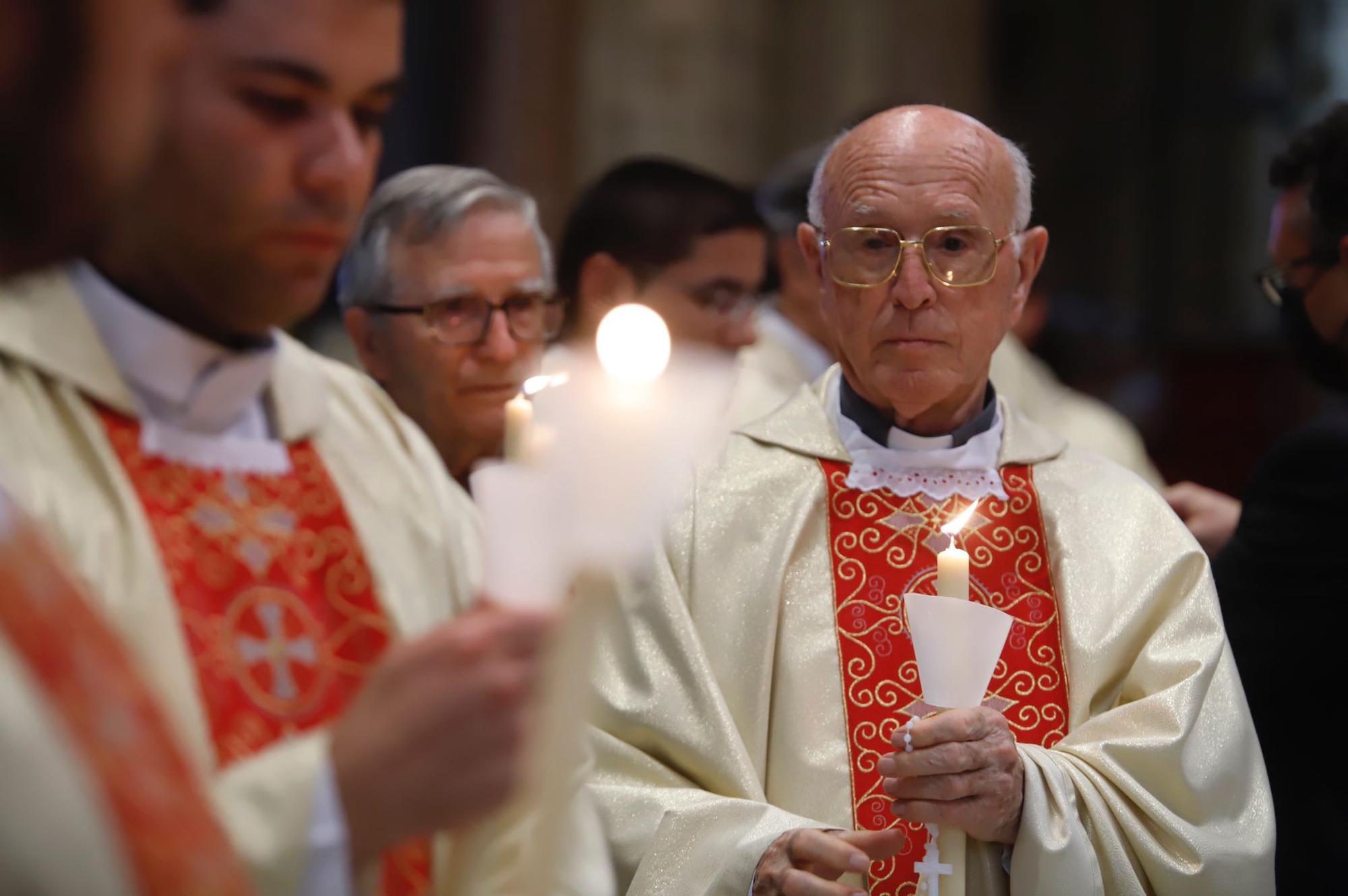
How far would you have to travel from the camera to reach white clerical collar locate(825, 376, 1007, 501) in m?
3.41

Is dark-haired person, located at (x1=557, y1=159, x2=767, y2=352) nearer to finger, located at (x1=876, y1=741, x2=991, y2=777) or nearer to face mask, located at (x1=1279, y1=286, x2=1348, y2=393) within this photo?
face mask, located at (x1=1279, y1=286, x2=1348, y2=393)

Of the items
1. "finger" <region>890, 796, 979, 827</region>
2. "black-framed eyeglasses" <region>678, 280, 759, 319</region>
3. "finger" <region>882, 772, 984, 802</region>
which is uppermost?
"black-framed eyeglasses" <region>678, 280, 759, 319</region>

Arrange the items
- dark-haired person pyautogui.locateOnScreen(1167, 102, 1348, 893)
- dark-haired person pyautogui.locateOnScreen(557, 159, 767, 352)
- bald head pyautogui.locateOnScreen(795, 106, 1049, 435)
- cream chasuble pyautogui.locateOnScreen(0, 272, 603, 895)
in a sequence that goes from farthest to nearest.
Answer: dark-haired person pyautogui.locateOnScreen(557, 159, 767, 352) < dark-haired person pyautogui.locateOnScreen(1167, 102, 1348, 893) < bald head pyautogui.locateOnScreen(795, 106, 1049, 435) < cream chasuble pyautogui.locateOnScreen(0, 272, 603, 895)

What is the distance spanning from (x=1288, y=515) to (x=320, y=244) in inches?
98.5

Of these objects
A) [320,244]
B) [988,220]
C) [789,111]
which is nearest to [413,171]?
[988,220]

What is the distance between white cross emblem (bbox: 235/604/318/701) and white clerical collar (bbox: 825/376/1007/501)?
162cm

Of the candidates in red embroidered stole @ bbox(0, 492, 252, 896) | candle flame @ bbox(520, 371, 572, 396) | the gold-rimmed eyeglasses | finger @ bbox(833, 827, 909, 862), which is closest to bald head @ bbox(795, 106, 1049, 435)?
the gold-rimmed eyeglasses

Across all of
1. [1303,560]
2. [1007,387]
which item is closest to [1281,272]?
[1303,560]

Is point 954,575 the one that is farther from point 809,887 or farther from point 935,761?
point 809,887

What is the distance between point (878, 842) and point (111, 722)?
61.4 inches

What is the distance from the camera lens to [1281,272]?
392 centimetres

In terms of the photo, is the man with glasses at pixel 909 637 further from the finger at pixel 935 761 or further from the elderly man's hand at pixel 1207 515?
the elderly man's hand at pixel 1207 515

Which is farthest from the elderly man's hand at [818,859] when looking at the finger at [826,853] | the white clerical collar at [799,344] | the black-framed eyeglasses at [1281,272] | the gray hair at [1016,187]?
the white clerical collar at [799,344]

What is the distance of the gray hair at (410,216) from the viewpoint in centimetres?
371
